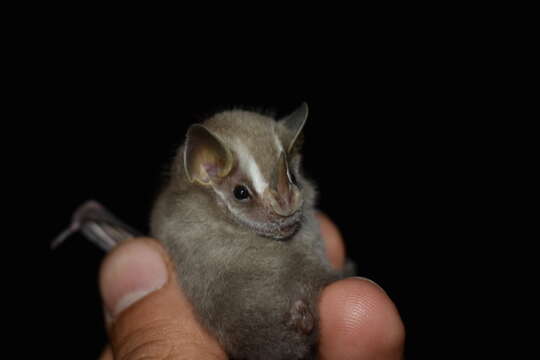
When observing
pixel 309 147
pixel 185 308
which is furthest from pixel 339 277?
pixel 309 147

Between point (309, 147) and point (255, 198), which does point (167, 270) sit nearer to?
point (255, 198)

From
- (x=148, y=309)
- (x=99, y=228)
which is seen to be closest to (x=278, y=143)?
(x=148, y=309)

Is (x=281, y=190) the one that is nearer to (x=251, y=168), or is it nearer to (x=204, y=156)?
(x=251, y=168)

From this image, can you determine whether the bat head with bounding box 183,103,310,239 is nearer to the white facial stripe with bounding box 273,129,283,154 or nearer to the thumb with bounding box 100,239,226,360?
the white facial stripe with bounding box 273,129,283,154

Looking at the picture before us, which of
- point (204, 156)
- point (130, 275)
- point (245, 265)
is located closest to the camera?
point (245, 265)

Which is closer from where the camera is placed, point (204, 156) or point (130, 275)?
point (204, 156)

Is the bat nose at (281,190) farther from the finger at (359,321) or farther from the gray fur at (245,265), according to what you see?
the finger at (359,321)
